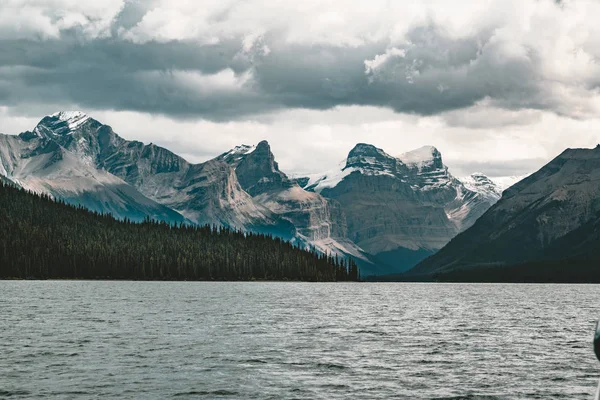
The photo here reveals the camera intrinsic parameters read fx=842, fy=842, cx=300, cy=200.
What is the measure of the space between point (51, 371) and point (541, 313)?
123 meters

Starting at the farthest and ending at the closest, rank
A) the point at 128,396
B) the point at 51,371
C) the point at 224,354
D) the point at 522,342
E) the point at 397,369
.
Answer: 1. the point at 522,342
2. the point at 224,354
3. the point at 397,369
4. the point at 51,371
5. the point at 128,396

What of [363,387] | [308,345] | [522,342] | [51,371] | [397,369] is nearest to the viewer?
[363,387]

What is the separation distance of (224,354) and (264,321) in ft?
152

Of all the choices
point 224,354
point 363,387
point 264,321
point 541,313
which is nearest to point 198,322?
point 264,321

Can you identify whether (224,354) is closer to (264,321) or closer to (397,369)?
(397,369)

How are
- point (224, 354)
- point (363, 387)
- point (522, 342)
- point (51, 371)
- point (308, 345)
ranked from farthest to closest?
point (522, 342)
point (308, 345)
point (224, 354)
point (51, 371)
point (363, 387)

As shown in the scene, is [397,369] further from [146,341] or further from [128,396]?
[146,341]

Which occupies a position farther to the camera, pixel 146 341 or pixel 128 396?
pixel 146 341

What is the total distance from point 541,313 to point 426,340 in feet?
247

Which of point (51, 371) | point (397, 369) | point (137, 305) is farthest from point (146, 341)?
point (137, 305)

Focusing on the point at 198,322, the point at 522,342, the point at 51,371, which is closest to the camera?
the point at 51,371

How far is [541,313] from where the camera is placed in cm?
16988

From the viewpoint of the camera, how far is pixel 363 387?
6347cm

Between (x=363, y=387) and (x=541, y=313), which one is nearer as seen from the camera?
(x=363, y=387)
